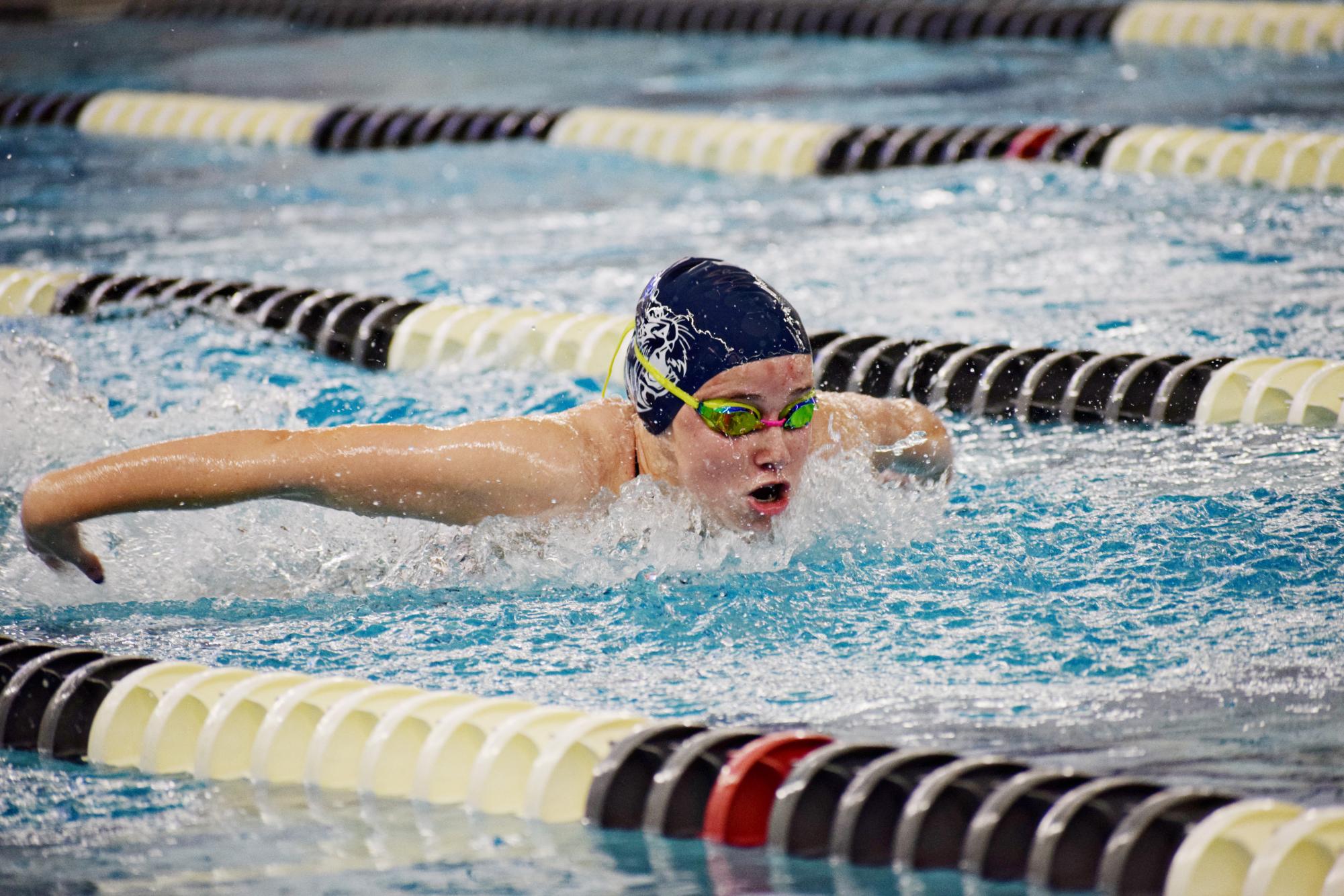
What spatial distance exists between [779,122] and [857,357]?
3.28 m

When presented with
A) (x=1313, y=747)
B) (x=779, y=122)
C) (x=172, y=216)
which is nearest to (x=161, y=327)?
(x=172, y=216)

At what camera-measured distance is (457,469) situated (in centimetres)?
291

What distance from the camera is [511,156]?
24.9 feet

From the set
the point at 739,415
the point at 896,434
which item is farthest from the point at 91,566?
the point at 896,434

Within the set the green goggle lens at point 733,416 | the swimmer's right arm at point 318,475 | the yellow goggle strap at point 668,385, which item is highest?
the yellow goggle strap at point 668,385

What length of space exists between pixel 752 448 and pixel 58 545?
124 cm

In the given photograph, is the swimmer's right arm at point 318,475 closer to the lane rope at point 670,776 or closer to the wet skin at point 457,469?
the wet skin at point 457,469

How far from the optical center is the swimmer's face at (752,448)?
3.01 meters

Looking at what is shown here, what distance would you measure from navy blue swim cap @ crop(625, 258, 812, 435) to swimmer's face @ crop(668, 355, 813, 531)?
0.8 inches

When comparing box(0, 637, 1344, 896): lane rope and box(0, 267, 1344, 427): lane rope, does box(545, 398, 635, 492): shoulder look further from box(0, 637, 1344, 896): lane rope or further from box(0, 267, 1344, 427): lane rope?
box(0, 267, 1344, 427): lane rope

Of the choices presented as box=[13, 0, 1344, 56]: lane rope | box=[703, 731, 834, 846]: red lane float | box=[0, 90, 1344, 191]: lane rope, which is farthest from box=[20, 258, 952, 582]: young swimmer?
box=[13, 0, 1344, 56]: lane rope

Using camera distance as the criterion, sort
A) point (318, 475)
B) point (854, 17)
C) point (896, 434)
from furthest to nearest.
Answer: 1. point (854, 17)
2. point (896, 434)
3. point (318, 475)

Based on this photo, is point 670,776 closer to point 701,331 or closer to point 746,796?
point 746,796

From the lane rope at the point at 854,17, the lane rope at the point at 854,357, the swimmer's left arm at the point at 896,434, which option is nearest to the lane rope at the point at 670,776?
the swimmer's left arm at the point at 896,434
